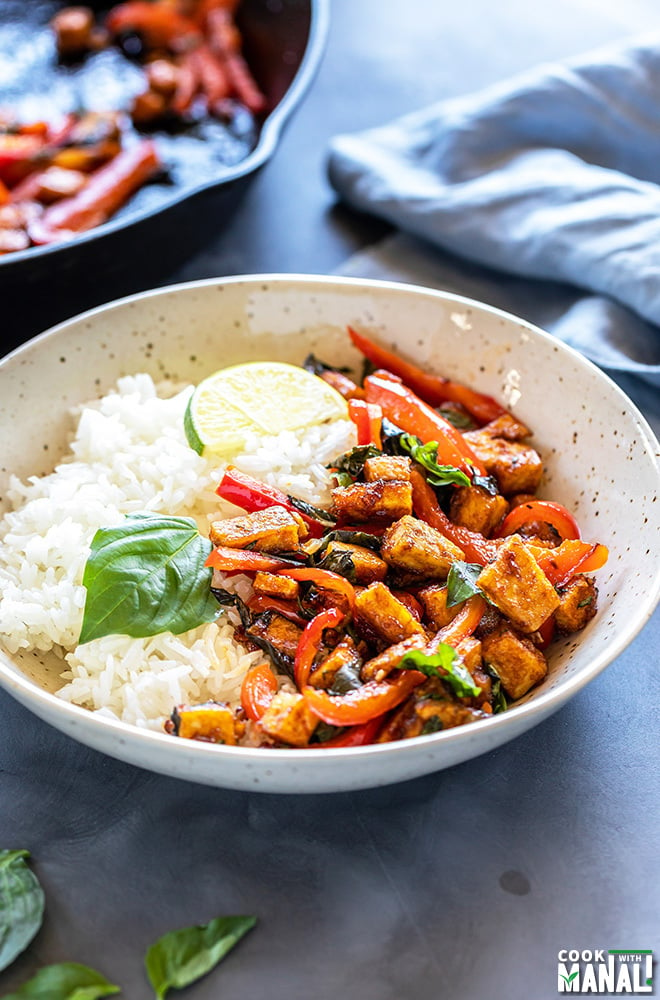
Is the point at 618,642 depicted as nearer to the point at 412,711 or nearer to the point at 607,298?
the point at 412,711

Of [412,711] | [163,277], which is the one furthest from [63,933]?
[163,277]

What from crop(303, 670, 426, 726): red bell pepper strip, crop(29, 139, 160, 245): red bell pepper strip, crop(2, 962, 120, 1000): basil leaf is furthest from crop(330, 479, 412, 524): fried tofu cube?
crop(29, 139, 160, 245): red bell pepper strip

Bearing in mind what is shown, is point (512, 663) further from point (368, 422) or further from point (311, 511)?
point (368, 422)

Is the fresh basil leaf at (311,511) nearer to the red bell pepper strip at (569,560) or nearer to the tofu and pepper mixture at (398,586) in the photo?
the tofu and pepper mixture at (398,586)

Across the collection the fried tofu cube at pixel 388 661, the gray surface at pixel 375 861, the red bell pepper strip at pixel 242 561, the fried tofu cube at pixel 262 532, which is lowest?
the gray surface at pixel 375 861

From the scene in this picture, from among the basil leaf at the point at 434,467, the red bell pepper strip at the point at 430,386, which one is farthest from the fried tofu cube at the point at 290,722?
the red bell pepper strip at the point at 430,386

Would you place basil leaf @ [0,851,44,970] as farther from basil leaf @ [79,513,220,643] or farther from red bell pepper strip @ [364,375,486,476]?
red bell pepper strip @ [364,375,486,476]

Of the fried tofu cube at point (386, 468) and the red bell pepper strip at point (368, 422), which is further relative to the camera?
the red bell pepper strip at point (368, 422)
